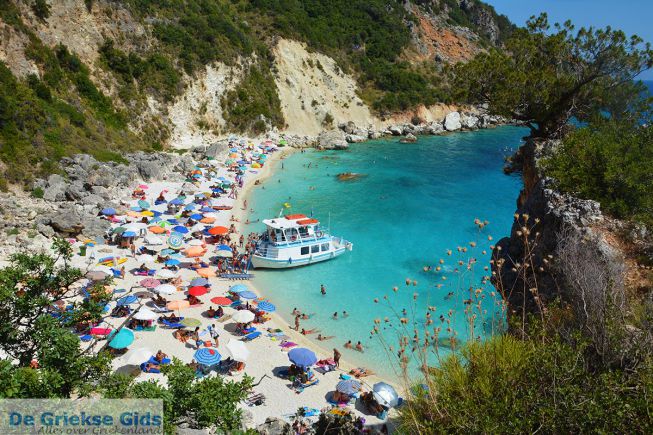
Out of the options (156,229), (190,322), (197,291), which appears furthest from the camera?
(156,229)

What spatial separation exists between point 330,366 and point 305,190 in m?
29.4

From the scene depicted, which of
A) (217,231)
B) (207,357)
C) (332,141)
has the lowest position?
(207,357)

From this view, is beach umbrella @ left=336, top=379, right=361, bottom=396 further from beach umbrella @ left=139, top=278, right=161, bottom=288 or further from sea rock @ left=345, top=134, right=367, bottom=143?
sea rock @ left=345, top=134, right=367, bottom=143

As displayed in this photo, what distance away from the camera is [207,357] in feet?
57.5

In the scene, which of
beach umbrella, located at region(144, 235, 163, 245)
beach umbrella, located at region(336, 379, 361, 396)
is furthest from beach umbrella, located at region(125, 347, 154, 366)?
beach umbrella, located at region(144, 235, 163, 245)

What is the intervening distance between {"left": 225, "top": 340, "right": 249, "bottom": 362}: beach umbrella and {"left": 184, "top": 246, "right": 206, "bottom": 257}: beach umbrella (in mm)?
10696

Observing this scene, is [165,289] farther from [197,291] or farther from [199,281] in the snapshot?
[199,281]

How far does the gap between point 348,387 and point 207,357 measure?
5.85 metres

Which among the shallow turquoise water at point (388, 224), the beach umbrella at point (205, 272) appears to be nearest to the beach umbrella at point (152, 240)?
the beach umbrella at point (205, 272)

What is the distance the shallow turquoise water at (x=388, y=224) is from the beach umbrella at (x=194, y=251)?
3967mm

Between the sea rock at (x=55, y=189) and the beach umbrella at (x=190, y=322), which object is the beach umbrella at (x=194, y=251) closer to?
the beach umbrella at (x=190, y=322)

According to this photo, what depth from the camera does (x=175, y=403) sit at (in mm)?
9680

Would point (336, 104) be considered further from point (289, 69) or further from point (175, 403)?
point (175, 403)

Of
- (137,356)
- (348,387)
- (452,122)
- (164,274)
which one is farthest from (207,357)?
(452,122)
